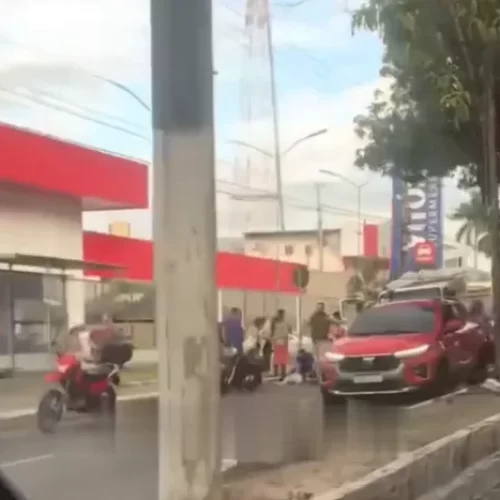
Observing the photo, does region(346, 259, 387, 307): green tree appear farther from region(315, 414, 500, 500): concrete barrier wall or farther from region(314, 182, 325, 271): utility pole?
region(315, 414, 500, 500): concrete barrier wall

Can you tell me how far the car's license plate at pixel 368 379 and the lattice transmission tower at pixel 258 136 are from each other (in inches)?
40.0

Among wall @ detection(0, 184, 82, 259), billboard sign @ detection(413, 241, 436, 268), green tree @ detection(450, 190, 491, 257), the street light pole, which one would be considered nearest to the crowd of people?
the street light pole

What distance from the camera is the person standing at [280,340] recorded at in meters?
4.09

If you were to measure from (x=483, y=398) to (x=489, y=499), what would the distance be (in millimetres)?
830

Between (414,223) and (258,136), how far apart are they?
1408 millimetres

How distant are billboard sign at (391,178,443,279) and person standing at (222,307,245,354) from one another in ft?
3.62

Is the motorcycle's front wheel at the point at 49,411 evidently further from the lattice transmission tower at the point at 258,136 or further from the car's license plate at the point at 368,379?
the car's license plate at the point at 368,379

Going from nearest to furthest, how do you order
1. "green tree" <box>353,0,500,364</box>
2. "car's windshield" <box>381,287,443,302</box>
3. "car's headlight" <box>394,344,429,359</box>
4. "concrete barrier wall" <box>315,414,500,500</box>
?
"concrete barrier wall" <box>315,414,500,500</box>
"car's windshield" <box>381,287,443,302</box>
"car's headlight" <box>394,344,429,359</box>
"green tree" <box>353,0,500,364</box>

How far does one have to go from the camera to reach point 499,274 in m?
5.52

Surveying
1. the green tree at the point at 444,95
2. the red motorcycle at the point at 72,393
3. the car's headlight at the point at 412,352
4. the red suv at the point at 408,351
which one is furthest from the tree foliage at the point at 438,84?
the red motorcycle at the point at 72,393

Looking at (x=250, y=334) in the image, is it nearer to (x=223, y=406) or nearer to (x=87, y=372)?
(x=223, y=406)

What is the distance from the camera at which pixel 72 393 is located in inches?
127

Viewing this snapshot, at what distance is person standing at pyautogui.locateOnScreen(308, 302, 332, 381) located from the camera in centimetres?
436

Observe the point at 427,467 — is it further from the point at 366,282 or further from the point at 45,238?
the point at 45,238
